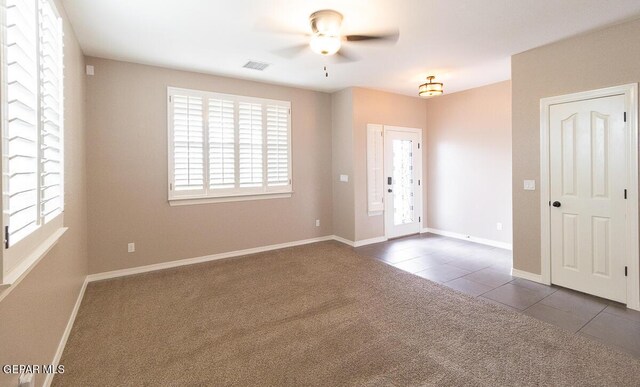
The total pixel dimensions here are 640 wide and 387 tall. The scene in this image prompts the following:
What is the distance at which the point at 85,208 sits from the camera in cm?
375

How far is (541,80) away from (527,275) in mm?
2380

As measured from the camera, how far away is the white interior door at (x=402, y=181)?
19.5 ft

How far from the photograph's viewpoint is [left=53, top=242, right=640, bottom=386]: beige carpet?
2.07 m

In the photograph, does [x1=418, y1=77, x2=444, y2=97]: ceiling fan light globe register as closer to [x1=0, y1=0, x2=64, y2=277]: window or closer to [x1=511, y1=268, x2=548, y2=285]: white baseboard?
[x1=511, y1=268, x2=548, y2=285]: white baseboard

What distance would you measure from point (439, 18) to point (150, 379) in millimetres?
3883

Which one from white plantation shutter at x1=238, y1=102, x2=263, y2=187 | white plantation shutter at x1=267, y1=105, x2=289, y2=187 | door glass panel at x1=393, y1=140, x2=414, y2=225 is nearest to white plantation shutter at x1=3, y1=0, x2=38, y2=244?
white plantation shutter at x1=238, y1=102, x2=263, y2=187

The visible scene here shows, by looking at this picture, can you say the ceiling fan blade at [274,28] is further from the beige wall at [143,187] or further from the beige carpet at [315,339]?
the beige carpet at [315,339]

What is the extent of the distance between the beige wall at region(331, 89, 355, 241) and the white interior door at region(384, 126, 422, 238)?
0.80 meters

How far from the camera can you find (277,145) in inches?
208

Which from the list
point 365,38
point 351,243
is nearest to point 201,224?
point 351,243

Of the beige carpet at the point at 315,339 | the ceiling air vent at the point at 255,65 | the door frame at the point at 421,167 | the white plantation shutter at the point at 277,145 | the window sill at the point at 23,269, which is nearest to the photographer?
the window sill at the point at 23,269

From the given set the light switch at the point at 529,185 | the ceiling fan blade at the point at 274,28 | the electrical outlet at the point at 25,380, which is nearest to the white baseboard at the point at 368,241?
the light switch at the point at 529,185

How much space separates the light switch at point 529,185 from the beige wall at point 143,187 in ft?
12.2

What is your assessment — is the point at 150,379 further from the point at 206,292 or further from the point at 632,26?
the point at 632,26
